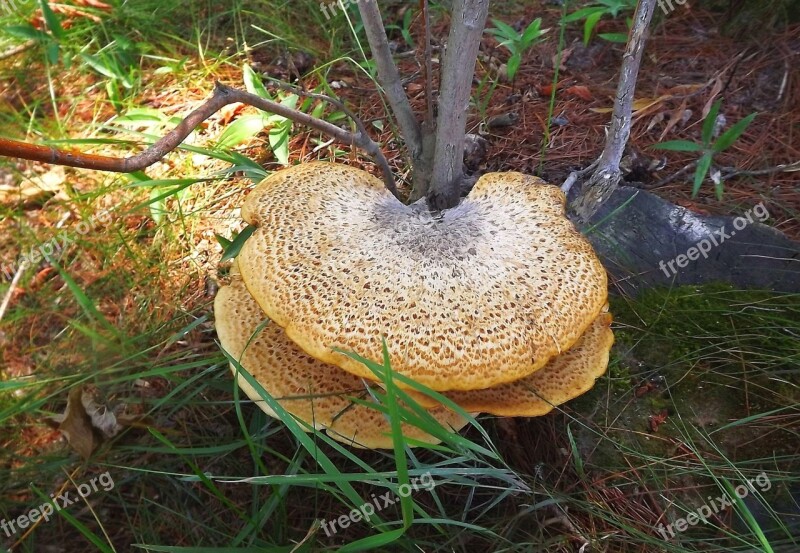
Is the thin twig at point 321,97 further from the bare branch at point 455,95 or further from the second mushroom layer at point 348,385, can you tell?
the second mushroom layer at point 348,385

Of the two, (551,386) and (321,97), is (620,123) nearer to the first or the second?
(551,386)

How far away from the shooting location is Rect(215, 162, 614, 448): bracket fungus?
1646 millimetres

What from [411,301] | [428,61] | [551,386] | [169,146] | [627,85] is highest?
[169,146]

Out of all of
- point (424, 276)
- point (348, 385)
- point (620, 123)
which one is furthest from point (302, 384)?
point (620, 123)

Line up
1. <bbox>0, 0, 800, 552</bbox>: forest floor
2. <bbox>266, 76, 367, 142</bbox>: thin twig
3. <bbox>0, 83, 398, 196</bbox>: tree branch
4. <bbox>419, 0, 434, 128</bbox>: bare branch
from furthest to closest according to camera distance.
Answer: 1. <bbox>419, 0, 434, 128</bbox>: bare branch
2. <bbox>266, 76, 367, 142</bbox>: thin twig
3. <bbox>0, 0, 800, 552</bbox>: forest floor
4. <bbox>0, 83, 398, 196</bbox>: tree branch

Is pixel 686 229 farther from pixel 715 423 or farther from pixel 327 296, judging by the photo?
pixel 327 296

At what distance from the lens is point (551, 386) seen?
1.89m

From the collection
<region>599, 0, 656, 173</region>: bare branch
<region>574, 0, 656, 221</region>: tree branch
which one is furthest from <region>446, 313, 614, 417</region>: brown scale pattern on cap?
<region>599, 0, 656, 173</region>: bare branch

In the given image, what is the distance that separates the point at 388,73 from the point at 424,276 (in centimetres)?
102

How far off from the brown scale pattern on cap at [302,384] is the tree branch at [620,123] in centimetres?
118

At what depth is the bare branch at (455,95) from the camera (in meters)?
1.97

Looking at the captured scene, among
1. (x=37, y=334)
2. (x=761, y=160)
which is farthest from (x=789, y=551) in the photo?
(x=37, y=334)

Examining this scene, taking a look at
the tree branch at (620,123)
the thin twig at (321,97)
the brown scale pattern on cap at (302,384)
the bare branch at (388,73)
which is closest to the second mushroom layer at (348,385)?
the brown scale pattern on cap at (302,384)

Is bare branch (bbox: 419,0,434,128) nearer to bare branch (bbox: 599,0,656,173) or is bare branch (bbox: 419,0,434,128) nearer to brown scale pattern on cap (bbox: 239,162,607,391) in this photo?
brown scale pattern on cap (bbox: 239,162,607,391)
